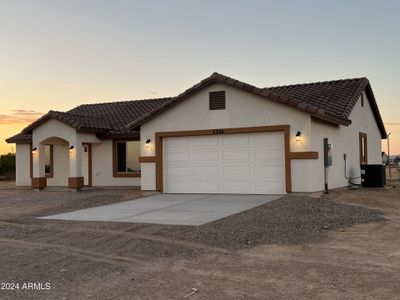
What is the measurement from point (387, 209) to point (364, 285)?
27.3ft

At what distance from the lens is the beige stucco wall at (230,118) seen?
50.9ft

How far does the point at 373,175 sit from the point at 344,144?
1994 mm

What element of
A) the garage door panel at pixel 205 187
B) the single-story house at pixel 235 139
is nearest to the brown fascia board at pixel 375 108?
the single-story house at pixel 235 139

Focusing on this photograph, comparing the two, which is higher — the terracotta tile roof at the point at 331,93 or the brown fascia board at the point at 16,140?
the terracotta tile roof at the point at 331,93

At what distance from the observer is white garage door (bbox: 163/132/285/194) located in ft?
52.7

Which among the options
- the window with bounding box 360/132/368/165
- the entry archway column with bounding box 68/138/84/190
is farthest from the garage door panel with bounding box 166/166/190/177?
the window with bounding box 360/132/368/165

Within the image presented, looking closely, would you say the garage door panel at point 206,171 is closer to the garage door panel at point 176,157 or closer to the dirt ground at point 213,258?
the garage door panel at point 176,157

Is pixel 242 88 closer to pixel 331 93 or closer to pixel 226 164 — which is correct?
A: pixel 226 164

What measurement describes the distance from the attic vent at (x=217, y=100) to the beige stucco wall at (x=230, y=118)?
0.50ft

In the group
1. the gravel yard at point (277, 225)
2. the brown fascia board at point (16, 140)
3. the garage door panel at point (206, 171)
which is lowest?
the gravel yard at point (277, 225)

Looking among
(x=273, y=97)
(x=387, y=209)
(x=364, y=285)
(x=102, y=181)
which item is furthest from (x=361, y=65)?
(x=364, y=285)

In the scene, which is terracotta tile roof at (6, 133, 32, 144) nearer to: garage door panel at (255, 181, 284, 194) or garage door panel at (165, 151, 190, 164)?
garage door panel at (165, 151, 190, 164)

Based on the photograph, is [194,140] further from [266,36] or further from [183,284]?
[183,284]

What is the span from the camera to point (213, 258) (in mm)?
7387
